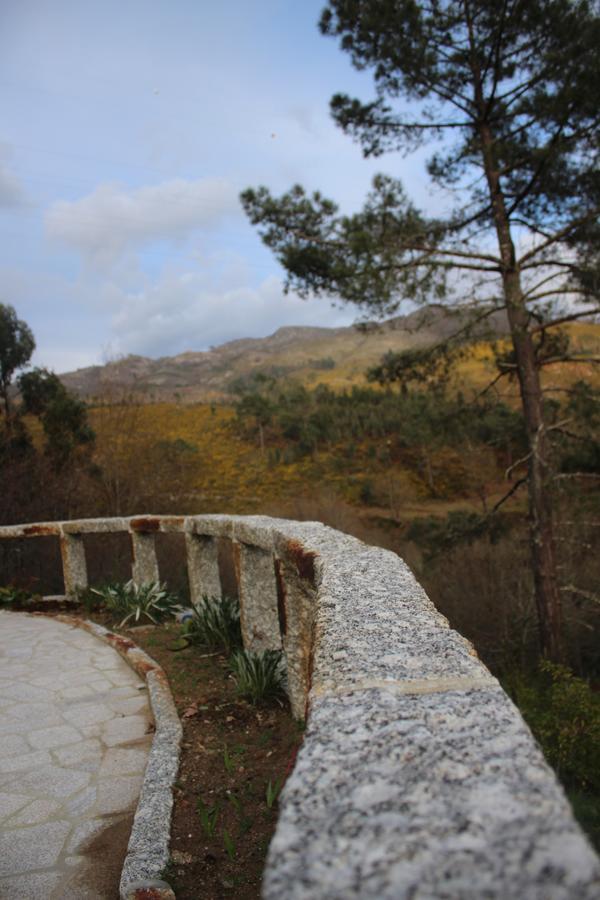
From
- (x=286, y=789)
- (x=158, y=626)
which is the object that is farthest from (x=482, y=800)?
(x=158, y=626)

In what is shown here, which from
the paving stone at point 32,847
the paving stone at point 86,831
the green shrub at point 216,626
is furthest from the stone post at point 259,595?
the paving stone at point 32,847

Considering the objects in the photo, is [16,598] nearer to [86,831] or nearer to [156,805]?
[86,831]

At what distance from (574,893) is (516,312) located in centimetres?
1016

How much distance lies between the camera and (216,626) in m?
5.49

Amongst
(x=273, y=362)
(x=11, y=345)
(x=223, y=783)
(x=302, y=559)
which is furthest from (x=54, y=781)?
(x=273, y=362)

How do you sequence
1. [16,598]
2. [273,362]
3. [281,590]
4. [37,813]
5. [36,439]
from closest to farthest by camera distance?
[37,813] < [281,590] < [16,598] < [36,439] < [273,362]

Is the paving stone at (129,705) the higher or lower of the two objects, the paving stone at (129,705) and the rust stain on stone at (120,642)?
the lower

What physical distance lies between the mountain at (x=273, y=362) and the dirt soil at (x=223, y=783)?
7.39 metres

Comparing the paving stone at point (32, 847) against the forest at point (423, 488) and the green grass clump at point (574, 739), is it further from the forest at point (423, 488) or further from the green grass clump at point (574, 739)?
the green grass clump at point (574, 739)

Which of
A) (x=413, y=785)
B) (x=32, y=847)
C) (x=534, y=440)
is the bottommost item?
(x=32, y=847)

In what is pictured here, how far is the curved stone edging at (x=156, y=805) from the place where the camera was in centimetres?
240

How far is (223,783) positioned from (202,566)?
298 centimetres

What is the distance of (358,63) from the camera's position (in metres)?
10.9

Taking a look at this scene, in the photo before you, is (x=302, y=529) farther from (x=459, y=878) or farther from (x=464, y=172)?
(x=464, y=172)
